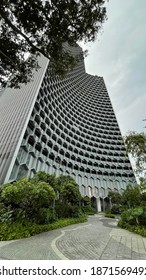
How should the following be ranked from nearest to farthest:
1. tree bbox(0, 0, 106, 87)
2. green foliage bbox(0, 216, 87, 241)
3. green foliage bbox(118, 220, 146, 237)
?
tree bbox(0, 0, 106, 87), green foliage bbox(0, 216, 87, 241), green foliage bbox(118, 220, 146, 237)

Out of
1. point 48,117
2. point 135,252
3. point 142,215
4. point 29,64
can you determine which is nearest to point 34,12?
point 29,64

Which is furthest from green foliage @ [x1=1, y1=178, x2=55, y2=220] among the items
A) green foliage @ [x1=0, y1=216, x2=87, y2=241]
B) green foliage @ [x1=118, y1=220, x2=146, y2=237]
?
green foliage @ [x1=118, y1=220, x2=146, y2=237]

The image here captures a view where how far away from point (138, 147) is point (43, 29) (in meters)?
10.4

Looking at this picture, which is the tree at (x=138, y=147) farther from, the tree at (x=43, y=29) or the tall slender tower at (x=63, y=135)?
the tall slender tower at (x=63, y=135)

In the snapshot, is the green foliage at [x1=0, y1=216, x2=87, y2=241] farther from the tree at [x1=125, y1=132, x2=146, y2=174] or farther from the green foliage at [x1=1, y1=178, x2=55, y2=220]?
the tree at [x1=125, y1=132, x2=146, y2=174]

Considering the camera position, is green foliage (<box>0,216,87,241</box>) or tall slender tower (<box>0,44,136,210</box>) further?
tall slender tower (<box>0,44,136,210</box>)

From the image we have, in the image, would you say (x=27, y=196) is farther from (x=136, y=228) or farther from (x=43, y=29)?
(x=43, y=29)

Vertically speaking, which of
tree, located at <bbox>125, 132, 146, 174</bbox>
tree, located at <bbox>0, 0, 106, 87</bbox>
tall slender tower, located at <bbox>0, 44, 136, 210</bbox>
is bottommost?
tree, located at <bbox>125, 132, 146, 174</bbox>

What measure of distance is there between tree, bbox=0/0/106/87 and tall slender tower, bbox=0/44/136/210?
1036 centimetres

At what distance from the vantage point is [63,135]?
50.4 m

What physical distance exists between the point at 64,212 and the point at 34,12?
19.5 meters

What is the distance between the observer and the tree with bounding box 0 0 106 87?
694 cm
